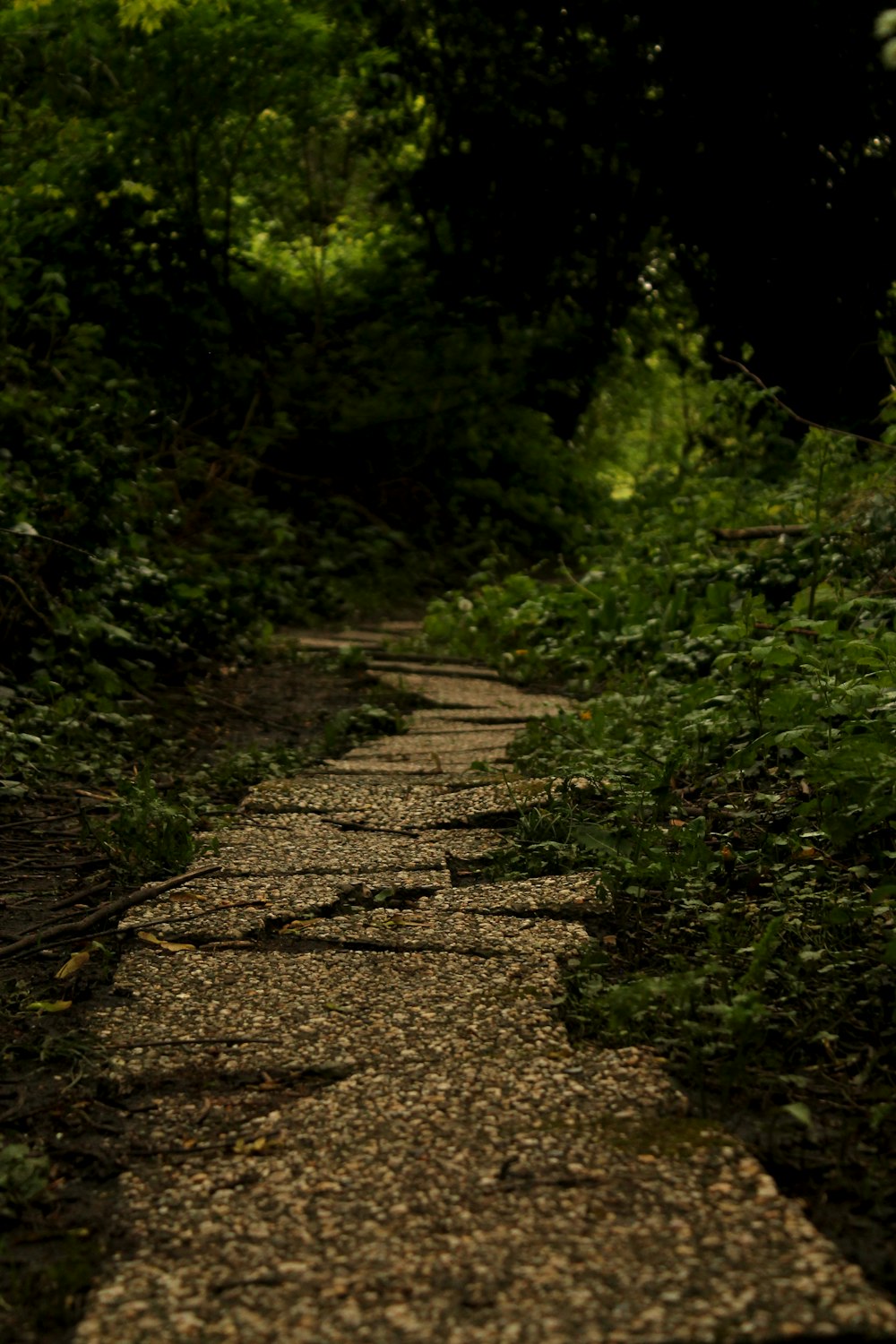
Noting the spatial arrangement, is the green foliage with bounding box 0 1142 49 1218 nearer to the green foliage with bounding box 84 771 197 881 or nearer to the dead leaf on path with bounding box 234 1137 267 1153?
the dead leaf on path with bounding box 234 1137 267 1153

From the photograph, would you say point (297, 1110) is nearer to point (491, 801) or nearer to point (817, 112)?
point (491, 801)

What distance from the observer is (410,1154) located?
163cm

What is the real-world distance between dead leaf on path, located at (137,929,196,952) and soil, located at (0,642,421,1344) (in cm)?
6

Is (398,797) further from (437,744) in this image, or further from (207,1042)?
(207,1042)

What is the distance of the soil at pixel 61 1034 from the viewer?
146cm

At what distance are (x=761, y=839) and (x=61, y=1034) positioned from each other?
57.8 inches

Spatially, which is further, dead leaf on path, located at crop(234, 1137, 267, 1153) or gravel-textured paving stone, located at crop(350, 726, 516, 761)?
gravel-textured paving stone, located at crop(350, 726, 516, 761)

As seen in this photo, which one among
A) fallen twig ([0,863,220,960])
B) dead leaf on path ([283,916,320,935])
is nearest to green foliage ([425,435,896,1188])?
dead leaf on path ([283,916,320,935])

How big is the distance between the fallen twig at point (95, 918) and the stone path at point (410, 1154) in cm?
5

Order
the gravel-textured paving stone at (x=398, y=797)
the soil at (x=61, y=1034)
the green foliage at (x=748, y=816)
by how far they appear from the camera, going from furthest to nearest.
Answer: the gravel-textured paving stone at (x=398, y=797), the green foliage at (x=748, y=816), the soil at (x=61, y=1034)

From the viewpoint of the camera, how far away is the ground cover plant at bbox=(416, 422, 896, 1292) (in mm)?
1749

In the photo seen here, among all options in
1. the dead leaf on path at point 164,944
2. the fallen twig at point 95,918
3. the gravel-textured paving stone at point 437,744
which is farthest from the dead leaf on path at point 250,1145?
the gravel-textured paving stone at point 437,744

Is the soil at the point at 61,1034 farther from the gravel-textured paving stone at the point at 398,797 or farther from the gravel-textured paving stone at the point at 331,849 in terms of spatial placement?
the gravel-textured paving stone at the point at 331,849

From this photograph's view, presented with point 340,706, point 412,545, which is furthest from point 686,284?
point 340,706
